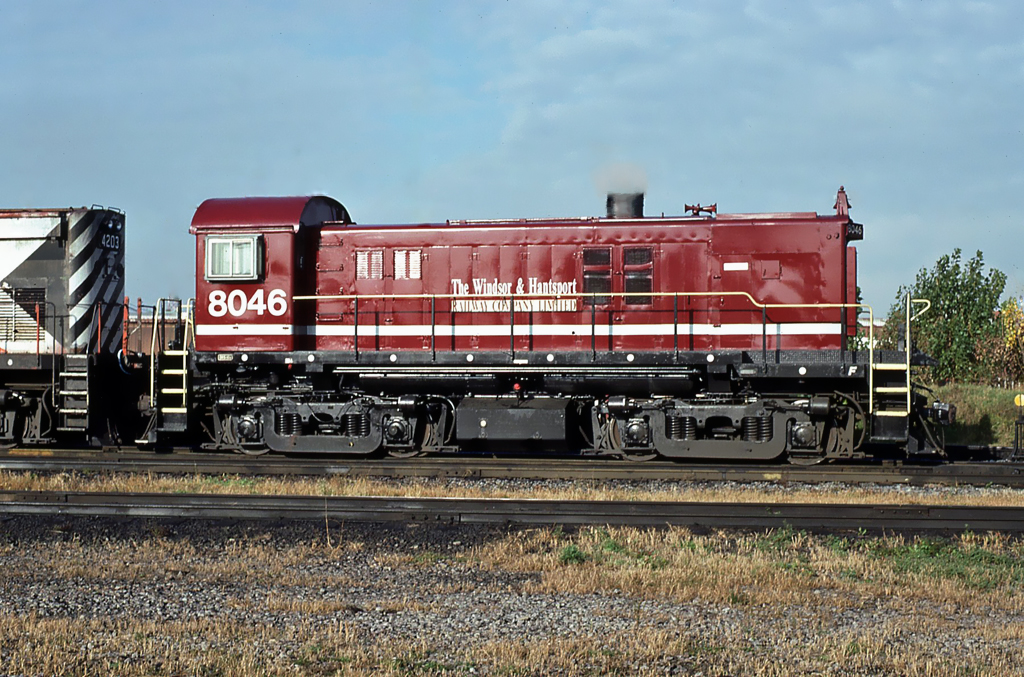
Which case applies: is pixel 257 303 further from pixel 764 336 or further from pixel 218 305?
pixel 764 336

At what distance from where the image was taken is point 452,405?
45.2ft

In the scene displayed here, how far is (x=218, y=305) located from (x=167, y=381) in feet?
4.55

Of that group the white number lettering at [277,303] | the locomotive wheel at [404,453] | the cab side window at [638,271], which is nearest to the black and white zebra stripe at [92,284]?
the white number lettering at [277,303]

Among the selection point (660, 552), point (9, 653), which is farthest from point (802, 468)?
point (9, 653)

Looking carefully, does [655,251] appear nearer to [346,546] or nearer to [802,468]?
[802,468]

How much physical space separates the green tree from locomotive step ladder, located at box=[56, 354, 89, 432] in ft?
73.6

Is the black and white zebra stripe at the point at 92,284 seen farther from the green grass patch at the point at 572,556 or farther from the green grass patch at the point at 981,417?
the green grass patch at the point at 981,417

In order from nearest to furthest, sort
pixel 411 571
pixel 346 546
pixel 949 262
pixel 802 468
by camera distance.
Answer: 1. pixel 411 571
2. pixel 346 546
3. pixel 802 468
4. pixel 949 262

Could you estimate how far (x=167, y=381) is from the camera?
14.2 m

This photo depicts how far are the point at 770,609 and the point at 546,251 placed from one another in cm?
837

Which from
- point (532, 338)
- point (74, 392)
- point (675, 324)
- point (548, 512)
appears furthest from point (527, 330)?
point (74, 392)

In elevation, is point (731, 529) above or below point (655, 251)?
below

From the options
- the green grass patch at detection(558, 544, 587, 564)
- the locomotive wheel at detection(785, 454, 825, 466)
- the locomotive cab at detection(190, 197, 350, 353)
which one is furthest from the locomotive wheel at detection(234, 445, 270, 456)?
the green grass patch at detection(558, 544, 587, 564)

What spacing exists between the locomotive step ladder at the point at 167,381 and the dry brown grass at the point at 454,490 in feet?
5.32
